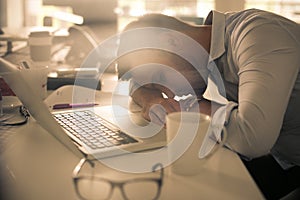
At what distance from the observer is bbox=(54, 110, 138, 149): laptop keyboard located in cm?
92

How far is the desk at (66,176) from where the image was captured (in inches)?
27.7

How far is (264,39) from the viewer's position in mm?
1036

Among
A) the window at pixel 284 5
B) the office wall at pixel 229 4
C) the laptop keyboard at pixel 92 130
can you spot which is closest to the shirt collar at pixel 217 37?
the laptop keyboard at pixel 92 130

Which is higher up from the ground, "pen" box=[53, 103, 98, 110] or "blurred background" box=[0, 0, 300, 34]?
"blurred background" box=[0, 0, 300, 34]

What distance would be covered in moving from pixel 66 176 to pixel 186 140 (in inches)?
10.7

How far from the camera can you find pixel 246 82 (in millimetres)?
985

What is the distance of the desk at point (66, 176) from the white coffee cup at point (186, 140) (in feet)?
0.07

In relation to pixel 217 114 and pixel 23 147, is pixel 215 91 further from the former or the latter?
pixel 23 147

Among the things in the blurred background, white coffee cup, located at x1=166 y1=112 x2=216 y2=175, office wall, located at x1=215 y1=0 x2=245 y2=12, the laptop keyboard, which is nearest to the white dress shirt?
white coffee cup, located at x1=166 y1=112 x2=216 y2=175

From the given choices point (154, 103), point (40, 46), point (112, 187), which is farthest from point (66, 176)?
point (40, 46)

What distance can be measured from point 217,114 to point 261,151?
0.50ft

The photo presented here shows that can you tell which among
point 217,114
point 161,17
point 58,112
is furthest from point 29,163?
point 161,17

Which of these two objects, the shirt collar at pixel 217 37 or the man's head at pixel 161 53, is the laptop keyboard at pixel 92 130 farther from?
the shirt collar at pixel 217 37

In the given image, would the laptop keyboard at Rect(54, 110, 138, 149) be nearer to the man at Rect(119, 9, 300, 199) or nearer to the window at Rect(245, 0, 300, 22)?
the man at Rect(119, 9, 300, 199)
